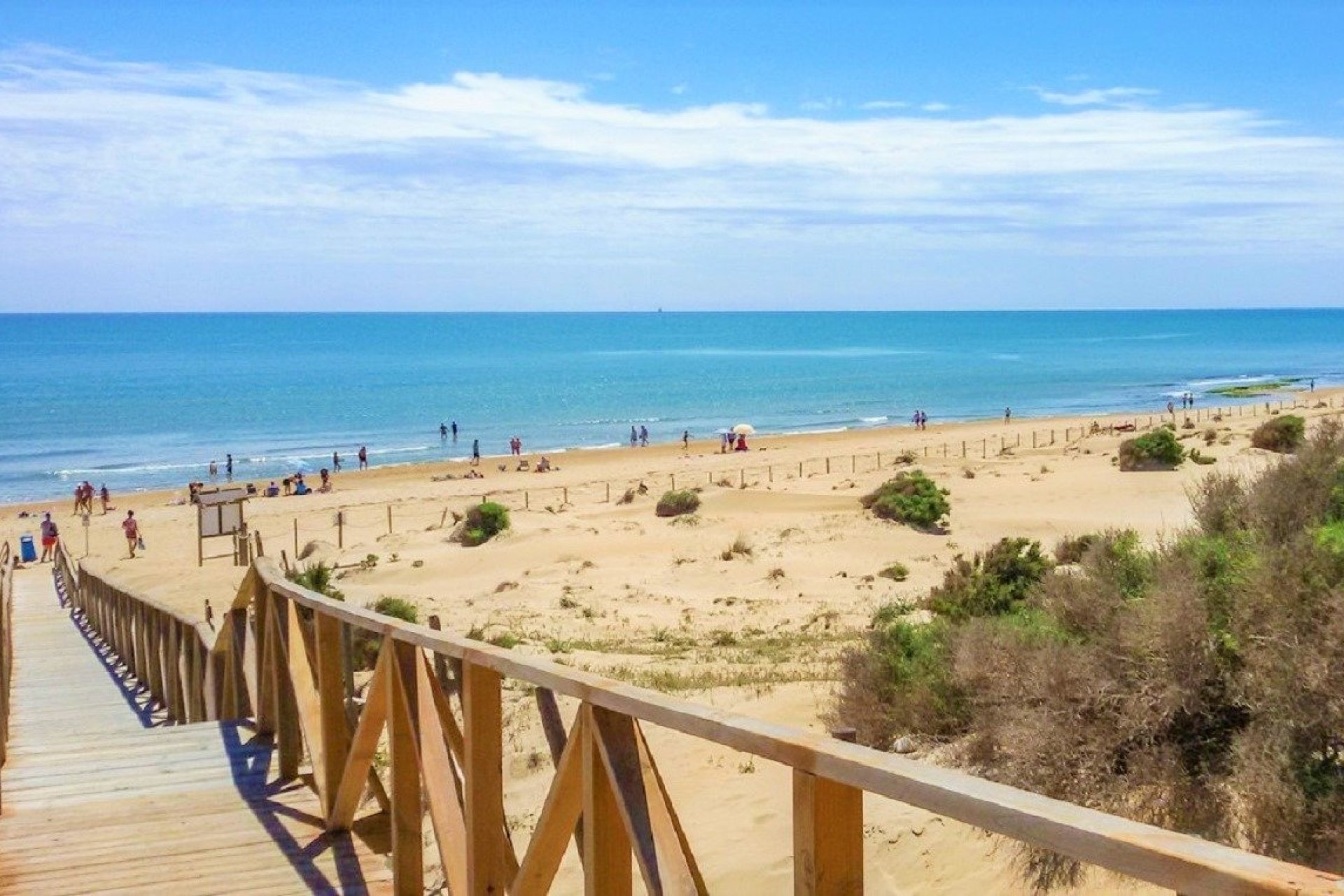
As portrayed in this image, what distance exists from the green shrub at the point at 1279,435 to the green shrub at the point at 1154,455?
7.43 feet

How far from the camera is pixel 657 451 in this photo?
59.9 metres

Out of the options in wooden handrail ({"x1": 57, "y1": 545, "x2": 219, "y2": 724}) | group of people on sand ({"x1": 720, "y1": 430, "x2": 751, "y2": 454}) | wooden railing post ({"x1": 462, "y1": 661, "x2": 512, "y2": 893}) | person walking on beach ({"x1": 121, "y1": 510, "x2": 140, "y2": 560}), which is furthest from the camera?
group of people on sand ({"x1": 720, "y1": 430, "x2": 751, "y2": 454})

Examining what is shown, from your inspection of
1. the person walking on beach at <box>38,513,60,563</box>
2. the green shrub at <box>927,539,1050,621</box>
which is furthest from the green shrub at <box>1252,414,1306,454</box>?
the person walking on beach at <box>38,513,60,563</box>

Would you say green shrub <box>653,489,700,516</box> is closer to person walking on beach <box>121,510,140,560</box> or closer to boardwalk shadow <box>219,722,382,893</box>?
person walking on beach <box>121,510,140,560</box>

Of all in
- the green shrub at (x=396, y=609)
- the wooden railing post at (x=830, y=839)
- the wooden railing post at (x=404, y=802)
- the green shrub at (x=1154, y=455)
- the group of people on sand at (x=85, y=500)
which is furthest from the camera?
the group of people on sand at (x=85, y=500)

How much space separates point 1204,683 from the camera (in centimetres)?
606

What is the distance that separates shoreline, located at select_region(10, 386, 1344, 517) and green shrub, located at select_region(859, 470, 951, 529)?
1712cm

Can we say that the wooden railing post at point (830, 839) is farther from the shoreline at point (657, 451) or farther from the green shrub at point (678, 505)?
the shoreline at point (657, 451)

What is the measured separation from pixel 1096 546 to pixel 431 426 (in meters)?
69.1

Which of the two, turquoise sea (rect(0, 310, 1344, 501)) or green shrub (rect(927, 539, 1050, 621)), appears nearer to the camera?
green shrub (rect(927, 539, 1050, 621))

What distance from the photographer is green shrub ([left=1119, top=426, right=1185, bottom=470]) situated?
3322cm

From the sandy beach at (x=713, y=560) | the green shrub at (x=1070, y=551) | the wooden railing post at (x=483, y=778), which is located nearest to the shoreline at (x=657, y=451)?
the sandy beach at (x=713, y=560)

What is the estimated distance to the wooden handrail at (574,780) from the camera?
1946 mm

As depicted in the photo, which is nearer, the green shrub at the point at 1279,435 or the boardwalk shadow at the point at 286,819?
the boardwalk shadow at the point at 286,819
